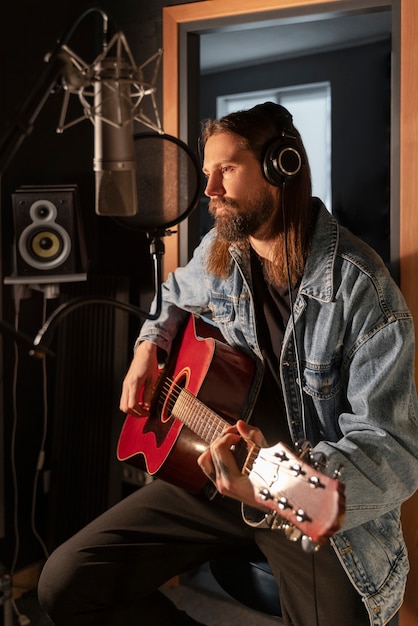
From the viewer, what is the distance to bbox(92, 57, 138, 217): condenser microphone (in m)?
1.24

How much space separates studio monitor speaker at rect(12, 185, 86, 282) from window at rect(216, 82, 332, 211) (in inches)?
173

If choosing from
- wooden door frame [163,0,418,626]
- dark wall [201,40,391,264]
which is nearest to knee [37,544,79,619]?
wooden door frame [163,0,418,626]

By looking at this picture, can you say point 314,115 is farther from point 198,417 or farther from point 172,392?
point 198,417

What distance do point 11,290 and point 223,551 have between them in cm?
121

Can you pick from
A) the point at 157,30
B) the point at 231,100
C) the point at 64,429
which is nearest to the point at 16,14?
the point at 157,30

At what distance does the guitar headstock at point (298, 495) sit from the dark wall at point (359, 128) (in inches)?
183

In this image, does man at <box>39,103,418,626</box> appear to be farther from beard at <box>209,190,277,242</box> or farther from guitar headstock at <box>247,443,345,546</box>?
guitar headstock at <box>247,443,345,546</box>

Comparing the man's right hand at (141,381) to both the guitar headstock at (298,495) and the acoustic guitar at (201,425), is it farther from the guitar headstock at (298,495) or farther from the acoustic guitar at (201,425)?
the guitar headstock at (298,495)

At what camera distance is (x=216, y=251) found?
2.24 metres

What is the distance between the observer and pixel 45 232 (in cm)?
263

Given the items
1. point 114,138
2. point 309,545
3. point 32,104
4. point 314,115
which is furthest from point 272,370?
point 314,115

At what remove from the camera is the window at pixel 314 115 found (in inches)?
269

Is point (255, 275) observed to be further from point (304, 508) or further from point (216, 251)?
point (304, 508)

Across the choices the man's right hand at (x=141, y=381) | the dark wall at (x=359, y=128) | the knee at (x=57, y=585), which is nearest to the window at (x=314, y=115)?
the dark wall at (x=359, y=128)
